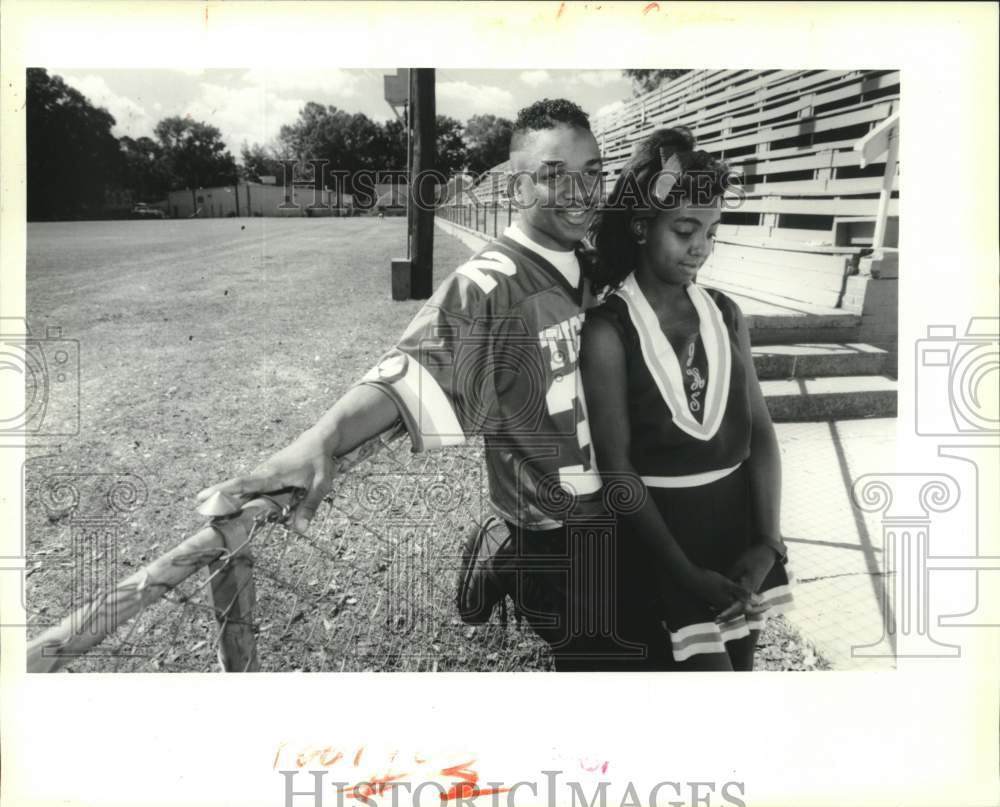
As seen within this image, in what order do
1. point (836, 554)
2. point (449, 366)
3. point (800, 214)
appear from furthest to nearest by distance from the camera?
point (800, 214) < point (836, 554) < point (449, 366)

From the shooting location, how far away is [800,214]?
2.56 metres

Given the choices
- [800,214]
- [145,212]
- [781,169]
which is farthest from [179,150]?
[800,214]

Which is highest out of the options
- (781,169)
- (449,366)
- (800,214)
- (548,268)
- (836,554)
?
(781,169)

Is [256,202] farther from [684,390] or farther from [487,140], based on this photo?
[684,390]

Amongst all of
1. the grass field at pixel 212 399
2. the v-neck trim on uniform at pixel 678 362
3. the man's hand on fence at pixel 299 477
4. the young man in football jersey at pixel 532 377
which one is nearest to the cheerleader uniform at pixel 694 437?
the v-neck trim on uniform at pixel 678 362

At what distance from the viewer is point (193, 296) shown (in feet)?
6.35

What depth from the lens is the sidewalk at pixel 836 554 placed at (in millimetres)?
2002

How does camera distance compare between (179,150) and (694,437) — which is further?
(179,150)

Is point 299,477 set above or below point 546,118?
below

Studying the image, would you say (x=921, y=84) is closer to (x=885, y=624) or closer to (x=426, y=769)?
(x=885, y=624)

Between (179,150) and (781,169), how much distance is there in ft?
6.38

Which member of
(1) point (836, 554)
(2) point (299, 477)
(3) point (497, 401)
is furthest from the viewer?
(1) point (836, 554)

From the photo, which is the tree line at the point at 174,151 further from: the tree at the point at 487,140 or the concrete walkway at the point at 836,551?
the concrete walkway at the point at 836,551

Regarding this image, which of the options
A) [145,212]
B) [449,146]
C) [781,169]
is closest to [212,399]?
[145,212]
